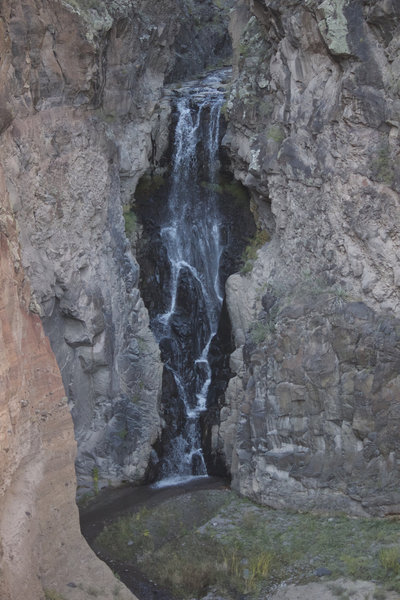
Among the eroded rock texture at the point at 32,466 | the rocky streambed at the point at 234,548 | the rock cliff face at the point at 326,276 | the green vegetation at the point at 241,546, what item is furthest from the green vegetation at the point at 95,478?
the eroded rock texture at the point at 32,466

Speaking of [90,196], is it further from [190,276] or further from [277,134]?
[277,134]

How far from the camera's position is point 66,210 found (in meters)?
23.6

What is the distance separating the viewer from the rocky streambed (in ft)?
60.3

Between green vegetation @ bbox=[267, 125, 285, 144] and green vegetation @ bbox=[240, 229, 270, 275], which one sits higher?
green vegetation @ bbox=[267, 125, 285, 144]

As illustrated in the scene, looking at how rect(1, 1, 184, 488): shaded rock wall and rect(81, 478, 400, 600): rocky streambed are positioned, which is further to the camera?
rect(1, 1, 184, 488): shaded rock wall

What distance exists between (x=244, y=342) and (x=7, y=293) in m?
12.1

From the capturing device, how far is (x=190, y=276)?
2852 centimetres

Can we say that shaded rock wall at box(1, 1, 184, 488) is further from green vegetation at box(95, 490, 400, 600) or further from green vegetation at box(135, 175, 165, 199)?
green vegetation at box(95, 490, 400, 600)

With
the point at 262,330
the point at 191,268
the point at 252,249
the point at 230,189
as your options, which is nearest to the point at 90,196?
the point at 191,268

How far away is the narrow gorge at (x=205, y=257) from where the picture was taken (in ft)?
67.9

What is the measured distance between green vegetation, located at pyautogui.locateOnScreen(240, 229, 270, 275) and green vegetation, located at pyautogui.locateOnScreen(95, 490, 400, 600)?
26.2ft

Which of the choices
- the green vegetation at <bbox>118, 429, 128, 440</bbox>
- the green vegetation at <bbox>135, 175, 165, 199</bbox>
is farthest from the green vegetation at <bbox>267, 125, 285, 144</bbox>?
the green vegetation at <bbox>118, 429, 128, 440</bbox>

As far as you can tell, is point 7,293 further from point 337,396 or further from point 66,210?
point 337,396

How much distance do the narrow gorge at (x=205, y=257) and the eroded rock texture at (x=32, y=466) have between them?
0.22ft
